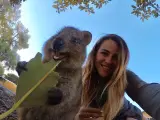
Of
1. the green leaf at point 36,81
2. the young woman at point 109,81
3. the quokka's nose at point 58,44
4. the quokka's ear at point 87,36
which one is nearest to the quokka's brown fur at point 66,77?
the quokka's nose at point 58,44

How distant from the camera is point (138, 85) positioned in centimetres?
222

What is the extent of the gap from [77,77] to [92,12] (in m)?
2.15

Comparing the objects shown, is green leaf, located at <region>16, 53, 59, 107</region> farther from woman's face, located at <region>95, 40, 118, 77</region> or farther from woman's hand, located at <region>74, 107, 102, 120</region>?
woman's face, located at <region>95, 40, 118, 77</region>

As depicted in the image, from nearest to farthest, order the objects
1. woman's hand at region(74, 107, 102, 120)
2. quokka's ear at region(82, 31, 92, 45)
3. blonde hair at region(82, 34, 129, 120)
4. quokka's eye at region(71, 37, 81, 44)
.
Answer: woman's hand at region(74, 107, 102, 120) < blonde hair at region(82, 34, 129, 120) < quokka's eye at region(71, 37, 81, 44) < quokka's ear at region(82, 31, 92, 45)

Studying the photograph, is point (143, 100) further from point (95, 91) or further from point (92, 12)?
point (92, 12)

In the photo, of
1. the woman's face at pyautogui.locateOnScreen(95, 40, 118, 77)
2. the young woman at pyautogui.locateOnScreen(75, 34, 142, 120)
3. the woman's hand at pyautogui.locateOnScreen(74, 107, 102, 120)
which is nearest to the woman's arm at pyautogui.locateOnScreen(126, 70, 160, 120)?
the young woman at pyautogui.locateOnScreen(75, 34, 142, 120)

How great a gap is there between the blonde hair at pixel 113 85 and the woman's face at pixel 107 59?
0.16 ft

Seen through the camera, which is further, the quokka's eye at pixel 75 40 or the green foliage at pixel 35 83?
the quokka's eye at pixel 75 40

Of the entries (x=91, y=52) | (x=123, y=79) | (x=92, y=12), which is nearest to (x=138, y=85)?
(x=123, y=79)

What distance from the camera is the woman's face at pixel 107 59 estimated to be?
7.93ft

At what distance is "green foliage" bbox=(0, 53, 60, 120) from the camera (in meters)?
0.50

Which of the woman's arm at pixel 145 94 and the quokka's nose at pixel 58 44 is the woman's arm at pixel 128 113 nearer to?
the woman's arm at pixel 145 94

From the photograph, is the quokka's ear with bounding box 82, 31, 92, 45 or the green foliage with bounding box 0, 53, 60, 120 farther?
the quokka's ear with bounding box 82, 31, 92, 45

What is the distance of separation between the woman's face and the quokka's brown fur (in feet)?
1.06
